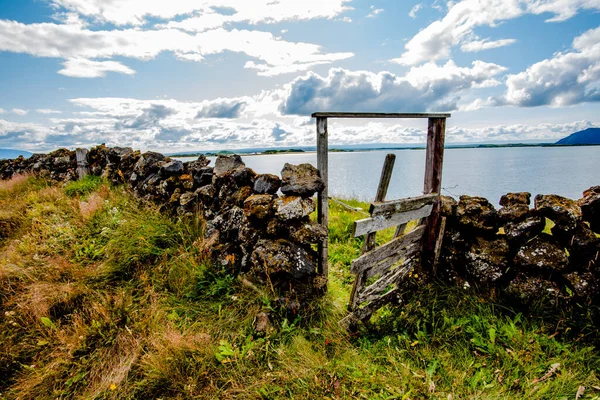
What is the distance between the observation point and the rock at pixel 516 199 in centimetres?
423

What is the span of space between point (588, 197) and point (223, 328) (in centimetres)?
504

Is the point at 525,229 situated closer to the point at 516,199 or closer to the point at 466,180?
the point at 516,199

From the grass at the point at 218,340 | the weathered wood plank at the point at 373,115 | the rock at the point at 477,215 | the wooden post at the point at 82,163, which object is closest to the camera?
the grass at the point at 218,340

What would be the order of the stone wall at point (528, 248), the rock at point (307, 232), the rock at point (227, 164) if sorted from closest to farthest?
1. the stone wall at point (528, 248)
2. the rock at point (307, 232)
3. the rock at point (227, 164)

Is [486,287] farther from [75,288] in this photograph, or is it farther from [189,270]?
[75,288]

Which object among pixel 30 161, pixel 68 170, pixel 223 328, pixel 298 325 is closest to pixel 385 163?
pixel 298 325

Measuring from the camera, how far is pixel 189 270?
4.37 m

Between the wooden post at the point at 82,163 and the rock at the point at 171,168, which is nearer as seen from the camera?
the rock at the point at 171,168

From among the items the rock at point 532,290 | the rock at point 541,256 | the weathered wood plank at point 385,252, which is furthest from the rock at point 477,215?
the rock at point 532,290

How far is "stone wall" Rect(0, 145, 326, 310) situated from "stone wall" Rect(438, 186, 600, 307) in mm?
2246

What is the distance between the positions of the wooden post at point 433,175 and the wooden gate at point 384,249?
0.10 meters

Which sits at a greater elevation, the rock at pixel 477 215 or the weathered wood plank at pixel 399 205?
the weathered wood plank at pixel 399 205

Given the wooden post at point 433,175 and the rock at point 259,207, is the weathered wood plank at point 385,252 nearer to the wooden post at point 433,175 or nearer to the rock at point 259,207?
the wooden post at point 433,175

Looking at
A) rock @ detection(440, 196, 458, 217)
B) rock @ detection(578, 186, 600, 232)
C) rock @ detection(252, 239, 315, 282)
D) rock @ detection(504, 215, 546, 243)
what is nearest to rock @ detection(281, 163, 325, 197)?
rock @ detection(252, 239, 315, 282)
